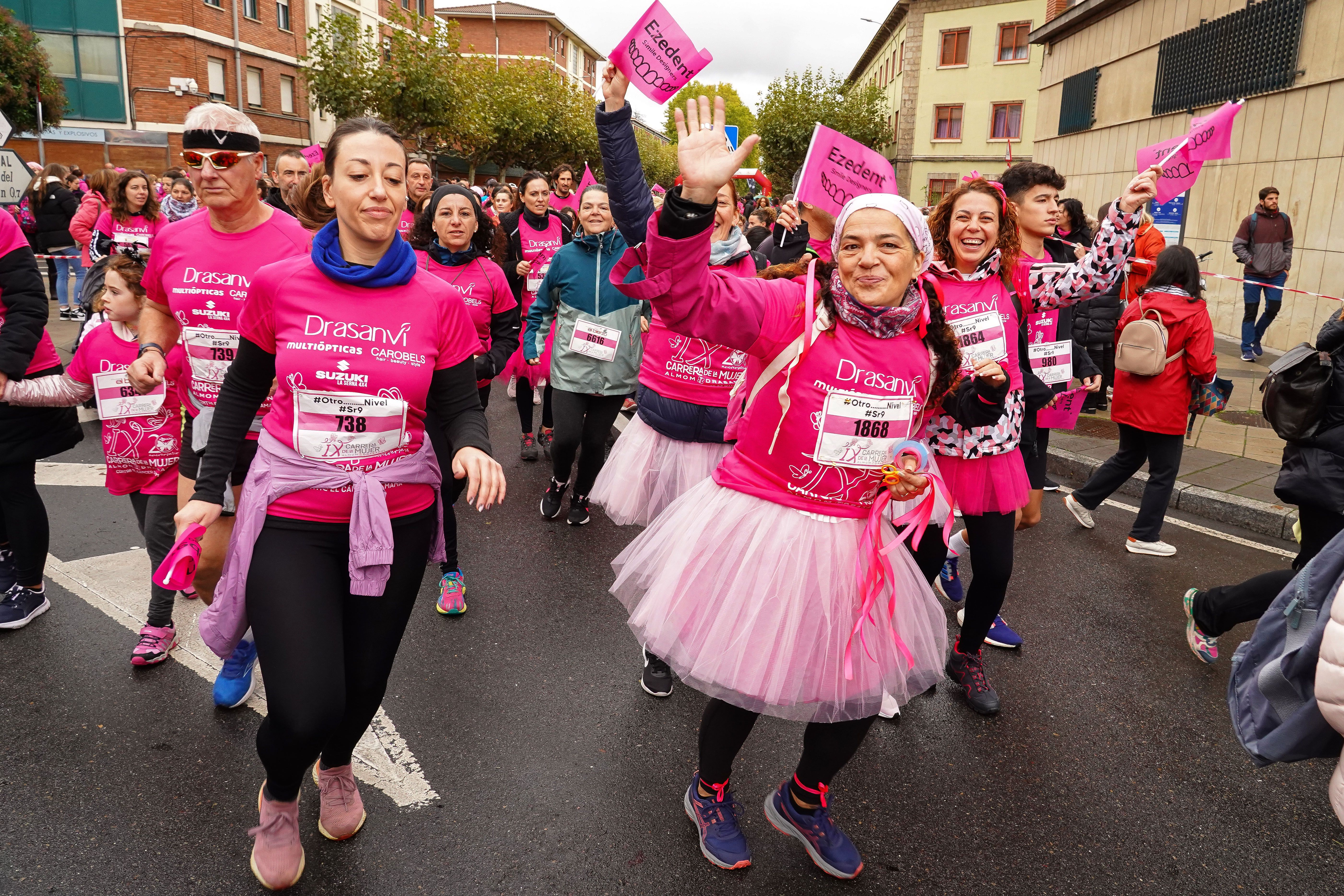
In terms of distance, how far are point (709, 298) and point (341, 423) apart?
107 cm

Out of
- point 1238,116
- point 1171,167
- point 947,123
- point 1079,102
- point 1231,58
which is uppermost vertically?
point 947,123

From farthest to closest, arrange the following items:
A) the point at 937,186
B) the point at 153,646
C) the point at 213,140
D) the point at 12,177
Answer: the point at 937,186 < the point at 12,177 < the point at 153,646 < the point at 213,140

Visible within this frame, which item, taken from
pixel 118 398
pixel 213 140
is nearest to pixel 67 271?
pixel 118 398

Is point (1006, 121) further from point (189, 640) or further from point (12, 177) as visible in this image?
point (189, 640)

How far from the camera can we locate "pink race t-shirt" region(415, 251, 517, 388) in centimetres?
504

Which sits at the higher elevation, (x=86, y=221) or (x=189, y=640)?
(x=86, y=221)

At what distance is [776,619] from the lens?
2496mm

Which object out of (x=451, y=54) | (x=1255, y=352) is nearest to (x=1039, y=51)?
(x=451, y=54)

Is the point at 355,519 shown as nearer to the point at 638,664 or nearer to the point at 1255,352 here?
the point at 638,664

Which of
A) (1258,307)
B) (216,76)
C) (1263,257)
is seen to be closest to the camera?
(1263,257)

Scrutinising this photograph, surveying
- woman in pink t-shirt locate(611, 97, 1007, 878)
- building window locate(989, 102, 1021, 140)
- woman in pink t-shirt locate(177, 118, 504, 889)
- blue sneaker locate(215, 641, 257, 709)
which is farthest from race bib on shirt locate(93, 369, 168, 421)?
building window locate(989, 102, 1021, 140)

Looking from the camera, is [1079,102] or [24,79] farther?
[24,79]

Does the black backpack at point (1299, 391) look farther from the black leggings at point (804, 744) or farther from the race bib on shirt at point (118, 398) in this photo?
the race bib on shirt at point (118, 398)

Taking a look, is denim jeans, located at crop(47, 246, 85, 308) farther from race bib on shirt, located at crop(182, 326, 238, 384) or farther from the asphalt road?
race bib on shirt, located at crop(182, 326, 238, 384)
